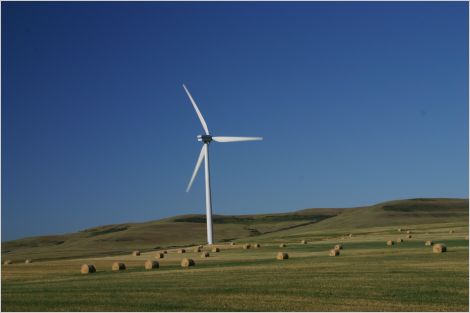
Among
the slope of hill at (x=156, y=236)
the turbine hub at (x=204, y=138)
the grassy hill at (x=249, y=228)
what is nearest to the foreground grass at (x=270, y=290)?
the turbine hub at (x=204, y=138)

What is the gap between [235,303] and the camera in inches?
922

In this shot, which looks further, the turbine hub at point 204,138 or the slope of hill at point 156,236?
the slope of hill at point 156,236

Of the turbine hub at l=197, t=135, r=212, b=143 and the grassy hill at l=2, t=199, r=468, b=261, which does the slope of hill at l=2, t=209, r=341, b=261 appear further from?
the turbine hub at l=197, t=135, r=212, b=143

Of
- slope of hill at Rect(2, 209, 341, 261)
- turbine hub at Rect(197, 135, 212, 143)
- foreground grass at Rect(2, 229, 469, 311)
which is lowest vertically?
slope of hill at Rect(2, 209, 341, 261)

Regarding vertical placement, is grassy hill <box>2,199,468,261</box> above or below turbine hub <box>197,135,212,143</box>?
below

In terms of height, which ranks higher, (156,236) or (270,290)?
(270,290)

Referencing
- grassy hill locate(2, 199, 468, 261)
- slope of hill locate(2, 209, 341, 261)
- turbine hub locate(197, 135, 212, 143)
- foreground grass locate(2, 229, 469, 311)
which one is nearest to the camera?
foreground grass locate(2, 229, 469, 311)

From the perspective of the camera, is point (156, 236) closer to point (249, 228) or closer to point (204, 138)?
point (249, 228)

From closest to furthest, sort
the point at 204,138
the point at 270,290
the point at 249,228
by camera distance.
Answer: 1. the point at 270,290
2. the point at 204,138
3. the point at 249,228

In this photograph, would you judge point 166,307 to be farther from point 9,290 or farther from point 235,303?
point 9,290

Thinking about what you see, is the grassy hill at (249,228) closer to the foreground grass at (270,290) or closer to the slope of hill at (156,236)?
the slope of hill at (156,236)

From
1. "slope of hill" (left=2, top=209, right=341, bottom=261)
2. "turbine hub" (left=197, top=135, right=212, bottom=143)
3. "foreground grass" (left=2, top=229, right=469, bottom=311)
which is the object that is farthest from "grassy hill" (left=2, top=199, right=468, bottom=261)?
"foreground grass" (left=2, top=229, right=469, bottom=311)

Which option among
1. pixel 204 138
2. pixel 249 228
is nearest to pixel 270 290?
pixel 204 138

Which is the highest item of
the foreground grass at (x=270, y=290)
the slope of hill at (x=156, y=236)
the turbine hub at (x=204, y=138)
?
the turbine hub at (x=204, y=138)
